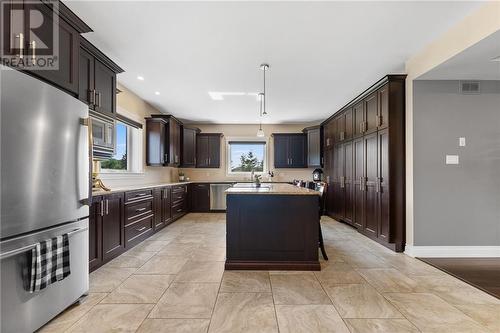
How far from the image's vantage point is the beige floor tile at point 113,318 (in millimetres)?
1929

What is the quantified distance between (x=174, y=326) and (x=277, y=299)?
89 centimetres

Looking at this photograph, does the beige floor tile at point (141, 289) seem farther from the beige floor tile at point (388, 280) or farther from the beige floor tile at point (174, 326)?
the beige floor tile at point (388, 280)

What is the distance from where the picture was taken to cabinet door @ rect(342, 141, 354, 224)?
5340 mm

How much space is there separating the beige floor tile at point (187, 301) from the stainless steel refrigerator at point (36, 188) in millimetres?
718

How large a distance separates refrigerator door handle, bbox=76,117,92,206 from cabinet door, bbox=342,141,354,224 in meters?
4.47

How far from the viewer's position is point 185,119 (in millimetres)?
7578

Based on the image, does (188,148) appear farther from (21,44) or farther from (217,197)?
(21,44)

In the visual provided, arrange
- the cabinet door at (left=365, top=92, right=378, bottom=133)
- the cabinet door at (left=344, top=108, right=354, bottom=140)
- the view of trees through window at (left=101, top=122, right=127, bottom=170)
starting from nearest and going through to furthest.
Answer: the cabinet door at (left=365, top=92, right=378, bottom=133), the view of trees through window at (left=101, top=122, right=127, bottom=170), the cabinet door at (left=344, top=108, right=354, bottom=140)

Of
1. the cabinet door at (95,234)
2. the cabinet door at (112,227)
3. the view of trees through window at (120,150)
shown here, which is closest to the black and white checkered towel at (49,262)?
the cabinet door at (95,234)

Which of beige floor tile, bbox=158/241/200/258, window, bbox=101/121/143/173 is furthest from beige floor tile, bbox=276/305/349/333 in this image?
window, bbox=101/121/143/173

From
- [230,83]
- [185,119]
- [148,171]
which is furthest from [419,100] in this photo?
[185,119]

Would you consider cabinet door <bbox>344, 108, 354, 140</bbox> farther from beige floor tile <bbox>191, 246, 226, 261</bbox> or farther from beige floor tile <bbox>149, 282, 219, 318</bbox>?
beige floor tile <bbox>149, 282, 219, 318</bbox>

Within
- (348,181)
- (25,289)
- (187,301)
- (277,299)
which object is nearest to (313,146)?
(348,181)

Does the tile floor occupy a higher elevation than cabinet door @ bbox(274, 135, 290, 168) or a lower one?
lower
